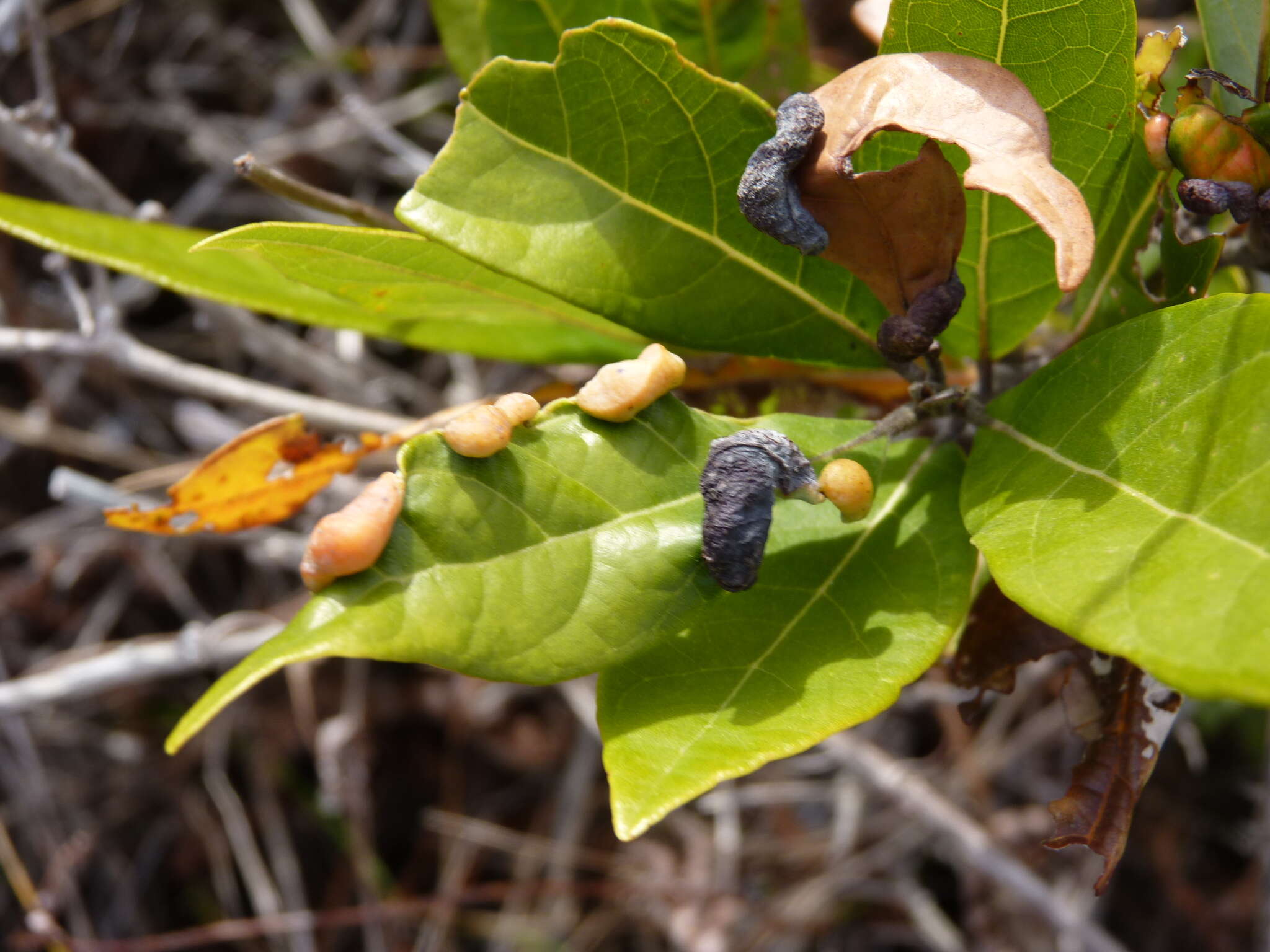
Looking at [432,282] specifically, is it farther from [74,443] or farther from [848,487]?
[74,443]

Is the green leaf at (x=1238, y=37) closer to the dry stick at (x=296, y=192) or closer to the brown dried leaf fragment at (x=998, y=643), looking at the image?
the brown dried leaf fragment at (x=998, y=643)

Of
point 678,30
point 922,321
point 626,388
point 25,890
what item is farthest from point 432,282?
point 25,890

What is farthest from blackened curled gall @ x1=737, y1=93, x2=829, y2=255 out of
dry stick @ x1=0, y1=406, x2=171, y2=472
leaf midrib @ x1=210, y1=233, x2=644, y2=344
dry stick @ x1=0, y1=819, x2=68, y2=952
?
dry stick @ x1=0, y1=819, x2=68, y2=952

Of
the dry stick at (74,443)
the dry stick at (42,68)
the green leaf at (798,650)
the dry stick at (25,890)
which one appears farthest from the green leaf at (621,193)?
the dry stick at (25,890)

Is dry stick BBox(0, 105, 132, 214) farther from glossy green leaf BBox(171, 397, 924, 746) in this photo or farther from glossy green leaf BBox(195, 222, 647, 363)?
glossy green leaf BBox(171, 397, 924, 746)

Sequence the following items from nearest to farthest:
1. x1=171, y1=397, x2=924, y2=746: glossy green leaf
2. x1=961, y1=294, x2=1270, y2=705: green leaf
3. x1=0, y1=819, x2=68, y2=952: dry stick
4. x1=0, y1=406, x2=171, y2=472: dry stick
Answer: x1=961, y1=294, x2=1270, y2=705: green leaf < x1=171, y1=397, x2=924, y2=746: glossy green leaf < x1=0, y1=819, x2=68, y2=952: dry stick < x1=0, y1=406, x2=171, y2=472: dry stick

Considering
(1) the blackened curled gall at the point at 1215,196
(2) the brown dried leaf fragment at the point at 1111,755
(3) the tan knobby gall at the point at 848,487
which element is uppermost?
(1) the blackened curled gall at the point at 1215,196
